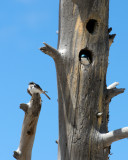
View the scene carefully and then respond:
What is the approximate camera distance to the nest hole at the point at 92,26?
4047 mm

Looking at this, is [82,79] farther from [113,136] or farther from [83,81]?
[113,136]

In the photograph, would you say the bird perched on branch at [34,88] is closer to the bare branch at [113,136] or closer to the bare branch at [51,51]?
the bare branch at [51,51]

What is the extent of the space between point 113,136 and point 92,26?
1.19 metres

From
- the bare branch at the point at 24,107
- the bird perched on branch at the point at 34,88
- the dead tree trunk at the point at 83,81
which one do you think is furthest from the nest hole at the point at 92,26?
the bare branch at the point at 24,107

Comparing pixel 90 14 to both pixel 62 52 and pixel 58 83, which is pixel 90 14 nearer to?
pixel 62 52

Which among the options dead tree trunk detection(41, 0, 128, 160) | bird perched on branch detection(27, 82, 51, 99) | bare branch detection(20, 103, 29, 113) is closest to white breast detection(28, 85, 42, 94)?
bird perched on branch detection(27, 82, 51, 99)

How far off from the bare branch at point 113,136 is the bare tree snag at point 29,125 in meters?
0.81

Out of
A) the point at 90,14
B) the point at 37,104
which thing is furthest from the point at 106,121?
the point at 90,14

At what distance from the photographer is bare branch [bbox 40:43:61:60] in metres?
3.77

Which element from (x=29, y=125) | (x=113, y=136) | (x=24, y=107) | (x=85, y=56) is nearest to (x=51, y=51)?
(x=85, y=56)

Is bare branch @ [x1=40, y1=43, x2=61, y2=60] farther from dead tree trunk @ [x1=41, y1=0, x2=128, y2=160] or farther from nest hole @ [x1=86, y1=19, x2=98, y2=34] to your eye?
nest hole @ [x1=86, y1=19, x2=98, y2=34]

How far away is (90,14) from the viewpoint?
4027 millimetres

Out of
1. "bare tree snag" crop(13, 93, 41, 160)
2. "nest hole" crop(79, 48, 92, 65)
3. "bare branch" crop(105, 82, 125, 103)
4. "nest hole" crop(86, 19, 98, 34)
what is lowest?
"bare tree snag" crop(13, 93, 41, 160)

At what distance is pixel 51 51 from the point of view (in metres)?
3.82
